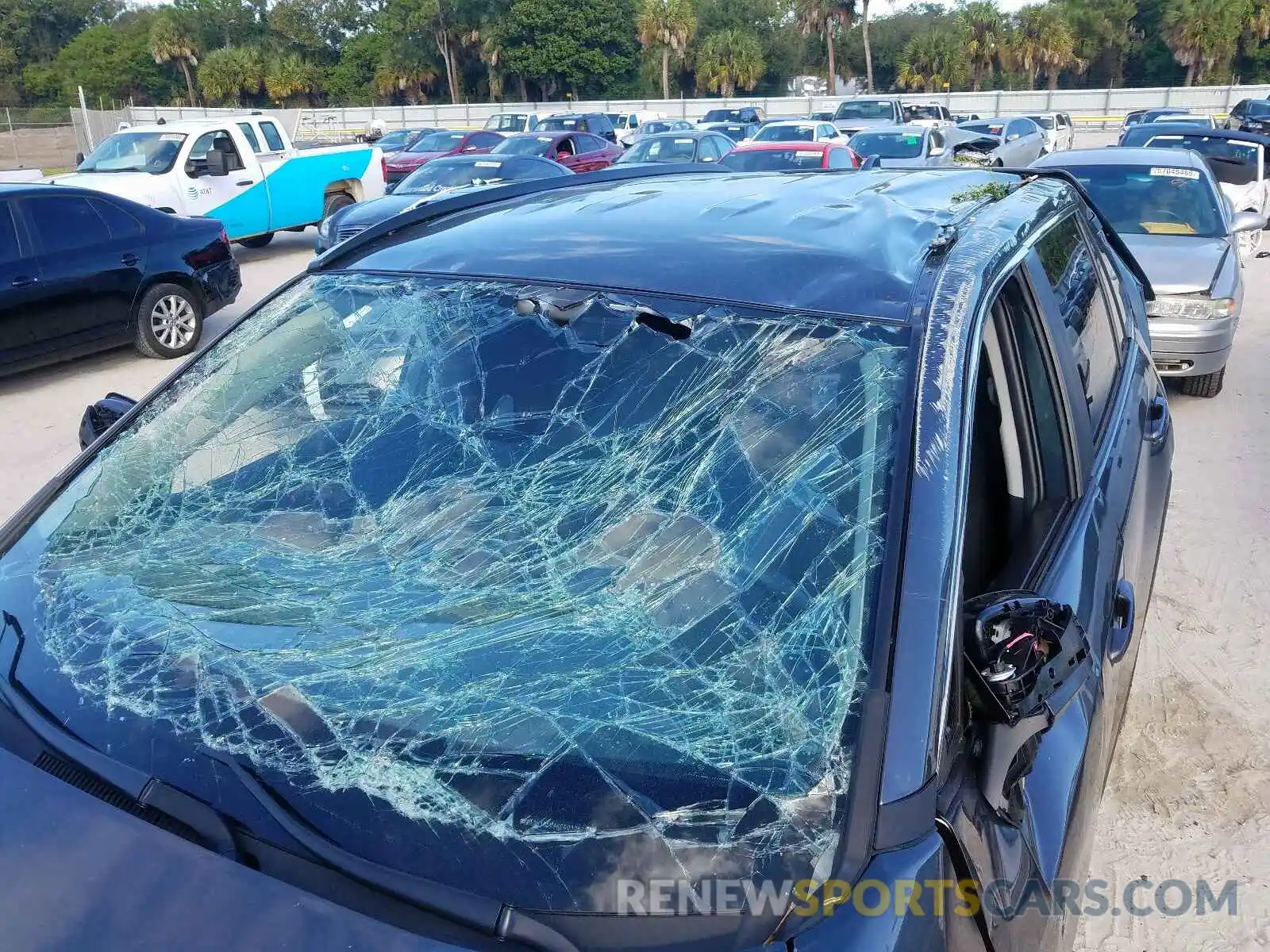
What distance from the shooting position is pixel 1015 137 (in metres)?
21.3

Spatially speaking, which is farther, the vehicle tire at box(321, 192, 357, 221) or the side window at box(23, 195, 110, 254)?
the vehicle tire at box(321, 192, 357, 221)

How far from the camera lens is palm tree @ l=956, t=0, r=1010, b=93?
5609 centimetres

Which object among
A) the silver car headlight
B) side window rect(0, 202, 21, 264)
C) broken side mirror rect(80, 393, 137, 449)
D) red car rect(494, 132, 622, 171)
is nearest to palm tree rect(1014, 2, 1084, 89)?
red car rect(494, 132, 622, 171)

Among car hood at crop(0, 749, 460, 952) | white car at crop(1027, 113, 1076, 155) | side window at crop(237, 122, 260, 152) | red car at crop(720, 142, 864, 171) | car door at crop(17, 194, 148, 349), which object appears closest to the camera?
car hood at crop(0, 749, 460, 952)

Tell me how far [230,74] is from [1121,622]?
69.7m

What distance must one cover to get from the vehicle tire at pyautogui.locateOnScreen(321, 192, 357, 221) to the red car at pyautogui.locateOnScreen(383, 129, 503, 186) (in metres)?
2.83

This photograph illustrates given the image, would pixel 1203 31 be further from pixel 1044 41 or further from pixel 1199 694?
pixel 1199 694

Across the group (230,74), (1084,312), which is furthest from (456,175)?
(230,74)

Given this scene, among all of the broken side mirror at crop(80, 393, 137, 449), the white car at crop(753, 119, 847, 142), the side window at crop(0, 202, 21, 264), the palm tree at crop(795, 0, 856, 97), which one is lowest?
the broken side mirror at crop(80, 393, 137, 449)

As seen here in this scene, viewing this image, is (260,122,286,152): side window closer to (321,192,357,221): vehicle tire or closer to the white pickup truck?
the white pickup truck

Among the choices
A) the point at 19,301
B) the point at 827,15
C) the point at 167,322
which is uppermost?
the point at 827,15

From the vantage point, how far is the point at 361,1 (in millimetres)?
71562

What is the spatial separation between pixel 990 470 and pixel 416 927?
1655 millimetres

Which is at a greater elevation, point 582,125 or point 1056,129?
point 582,125
